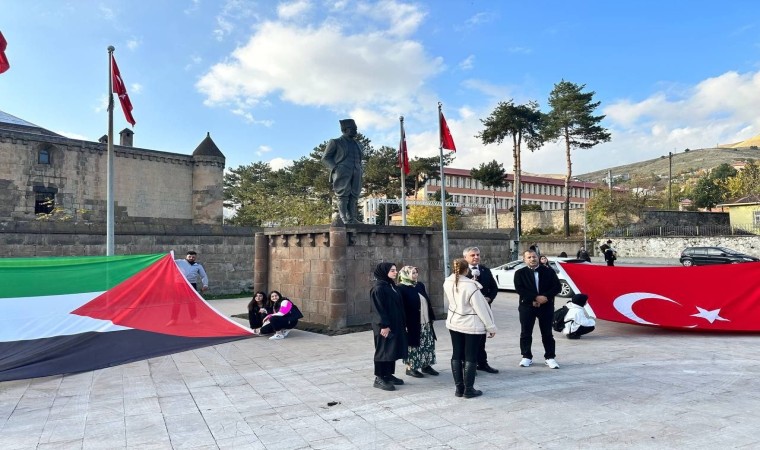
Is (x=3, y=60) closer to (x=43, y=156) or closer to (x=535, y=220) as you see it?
(x=43, y=156)

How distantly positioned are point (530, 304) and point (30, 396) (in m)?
6.79

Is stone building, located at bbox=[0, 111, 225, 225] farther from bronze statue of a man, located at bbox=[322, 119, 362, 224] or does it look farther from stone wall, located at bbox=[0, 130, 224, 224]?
bronze statue of a man, located at bbox=[322, 119, 362, 224]

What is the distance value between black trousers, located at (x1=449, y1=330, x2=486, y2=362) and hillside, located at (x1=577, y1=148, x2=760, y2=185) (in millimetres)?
148008

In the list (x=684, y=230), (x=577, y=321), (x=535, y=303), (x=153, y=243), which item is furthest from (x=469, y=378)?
(x=684, y=230)

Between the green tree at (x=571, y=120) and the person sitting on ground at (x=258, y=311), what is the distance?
41.6 m

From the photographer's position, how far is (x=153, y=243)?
725 inches

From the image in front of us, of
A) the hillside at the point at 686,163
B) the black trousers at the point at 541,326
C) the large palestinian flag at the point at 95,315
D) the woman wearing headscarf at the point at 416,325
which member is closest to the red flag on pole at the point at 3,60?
the large palestinian flag at the point at 95,315

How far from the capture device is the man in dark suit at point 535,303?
7.37m

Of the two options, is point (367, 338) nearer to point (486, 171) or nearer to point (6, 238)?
point (6, 238)

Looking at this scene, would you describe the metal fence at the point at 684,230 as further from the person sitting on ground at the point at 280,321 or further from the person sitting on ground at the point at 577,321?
the person sitting on ground at the point at 280,321

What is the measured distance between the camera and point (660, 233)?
40.4m

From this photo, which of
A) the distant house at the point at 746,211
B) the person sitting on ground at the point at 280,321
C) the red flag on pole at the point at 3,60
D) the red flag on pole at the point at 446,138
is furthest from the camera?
the distant house at the point at 746,211

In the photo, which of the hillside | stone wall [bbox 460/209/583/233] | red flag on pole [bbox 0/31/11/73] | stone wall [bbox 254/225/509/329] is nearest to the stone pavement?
stone wall [bbox 254/225/509/329]

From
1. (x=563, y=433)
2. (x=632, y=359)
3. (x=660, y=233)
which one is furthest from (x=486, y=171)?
(x=563, y=433)
